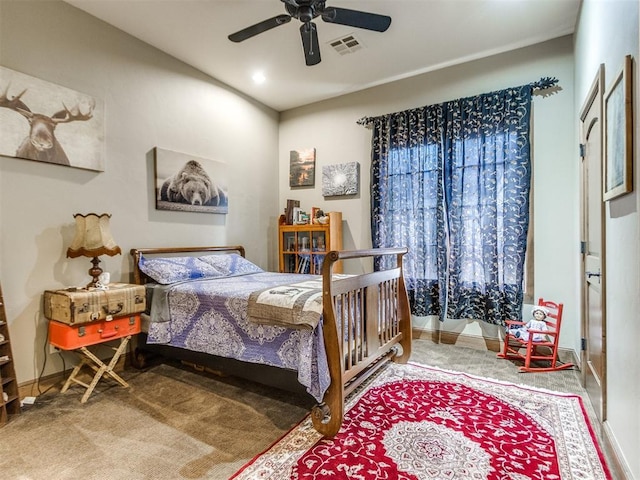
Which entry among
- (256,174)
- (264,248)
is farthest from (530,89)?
(264,248)

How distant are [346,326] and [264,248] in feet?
8.79

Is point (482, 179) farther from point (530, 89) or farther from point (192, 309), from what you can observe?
point (192, 309)

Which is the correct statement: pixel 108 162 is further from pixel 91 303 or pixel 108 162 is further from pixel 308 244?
pixel 308 244

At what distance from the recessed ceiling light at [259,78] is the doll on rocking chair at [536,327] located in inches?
144

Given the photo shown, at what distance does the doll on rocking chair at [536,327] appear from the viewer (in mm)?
2902

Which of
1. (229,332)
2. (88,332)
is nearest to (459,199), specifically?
(229,332)

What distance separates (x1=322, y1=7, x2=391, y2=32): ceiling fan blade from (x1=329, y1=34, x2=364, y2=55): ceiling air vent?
77cm

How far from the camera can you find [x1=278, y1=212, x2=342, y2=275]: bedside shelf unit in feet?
13.4

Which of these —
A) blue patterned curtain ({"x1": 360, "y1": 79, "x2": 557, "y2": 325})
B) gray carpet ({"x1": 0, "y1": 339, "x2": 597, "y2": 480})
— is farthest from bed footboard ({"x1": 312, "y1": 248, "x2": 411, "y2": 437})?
blue patterned curtain ({"x1": 360, "y1": 79, "x2": 557, "y2": 325})

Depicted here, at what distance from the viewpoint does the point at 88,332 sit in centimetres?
233

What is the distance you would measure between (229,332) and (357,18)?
2335 millimetres

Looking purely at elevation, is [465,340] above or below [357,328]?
below

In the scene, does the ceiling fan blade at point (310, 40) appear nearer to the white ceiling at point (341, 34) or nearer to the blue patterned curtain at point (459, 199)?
the white ceiling at point (341, 34)

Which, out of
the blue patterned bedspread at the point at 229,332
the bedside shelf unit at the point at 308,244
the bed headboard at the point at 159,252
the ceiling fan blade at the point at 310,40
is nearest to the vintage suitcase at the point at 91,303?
the blue patterned bedspread at the point at 229,332
